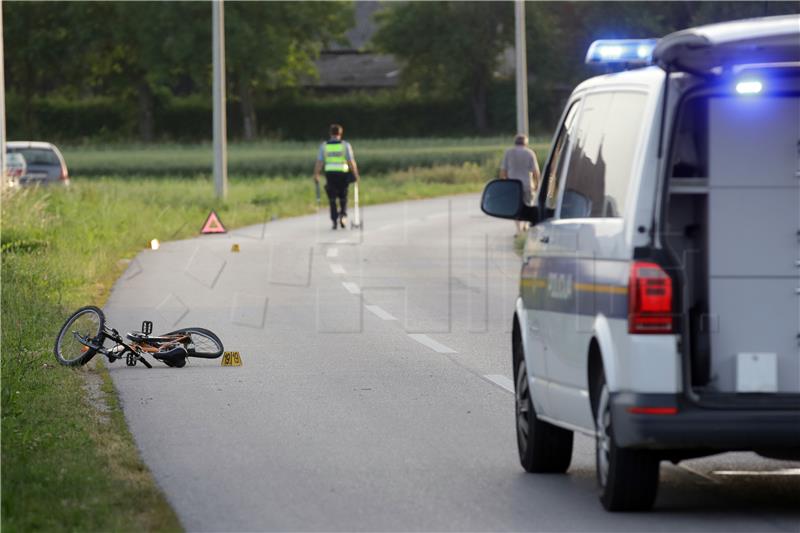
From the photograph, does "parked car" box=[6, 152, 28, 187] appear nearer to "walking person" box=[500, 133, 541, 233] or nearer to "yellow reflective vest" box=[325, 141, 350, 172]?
"yellow reflective vest" box=[325, 141, 350, 172]

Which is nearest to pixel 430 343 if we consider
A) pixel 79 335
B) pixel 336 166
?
pixel 79 335

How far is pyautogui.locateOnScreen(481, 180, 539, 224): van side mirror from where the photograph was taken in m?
8.67

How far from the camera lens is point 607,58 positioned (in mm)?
8336

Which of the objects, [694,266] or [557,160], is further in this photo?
[557,160]

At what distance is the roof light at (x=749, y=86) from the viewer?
7094 mm

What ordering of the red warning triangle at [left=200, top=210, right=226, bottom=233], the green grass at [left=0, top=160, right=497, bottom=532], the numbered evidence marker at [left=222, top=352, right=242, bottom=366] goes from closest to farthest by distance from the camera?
the green grass at [left=0, top=160, right=497, bottom=532], the numbered evidence marker at [left=222, top=352, right=242, bottom=366], the red warning triangle at [left=200, top=210, right=226, bottom=233]

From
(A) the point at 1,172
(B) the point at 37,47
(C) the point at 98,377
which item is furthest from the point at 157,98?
(C) the point at 98,377

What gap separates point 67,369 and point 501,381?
10.1 feet

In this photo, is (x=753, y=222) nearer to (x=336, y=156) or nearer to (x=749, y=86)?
(x=749, y=86)

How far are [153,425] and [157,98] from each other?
313 ft

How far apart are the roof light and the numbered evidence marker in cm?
689

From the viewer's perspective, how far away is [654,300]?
22.6 ft

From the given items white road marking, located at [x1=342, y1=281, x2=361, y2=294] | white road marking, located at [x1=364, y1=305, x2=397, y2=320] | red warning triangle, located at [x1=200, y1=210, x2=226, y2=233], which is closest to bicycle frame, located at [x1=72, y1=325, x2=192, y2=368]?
white road marking, located at [x1=364, y1=305, x2=397, y2=320]

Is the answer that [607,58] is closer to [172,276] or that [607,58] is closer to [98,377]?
[98,377]
